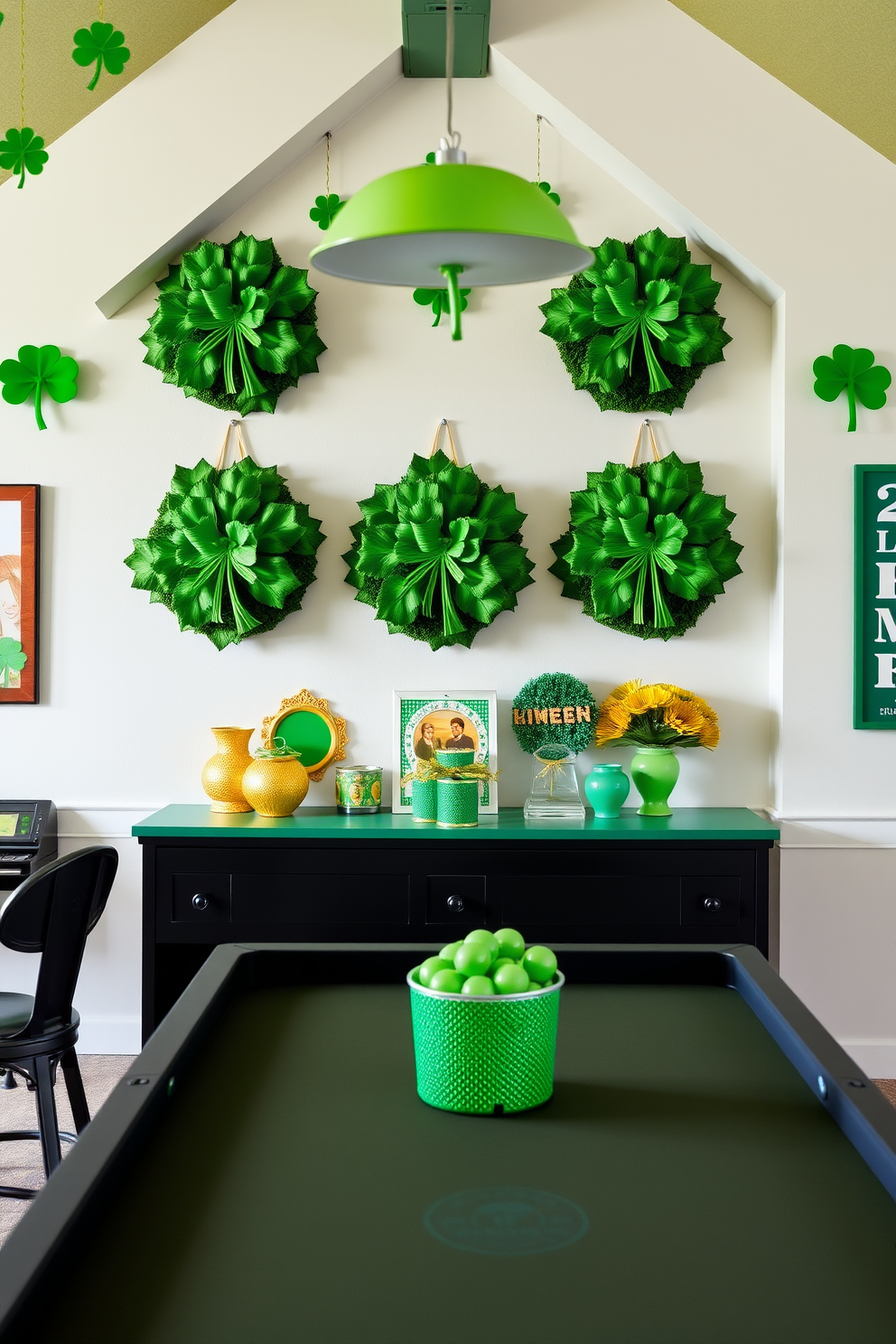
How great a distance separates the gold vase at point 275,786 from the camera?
3.46 meters

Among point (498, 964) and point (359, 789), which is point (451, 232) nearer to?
point (498, 964)

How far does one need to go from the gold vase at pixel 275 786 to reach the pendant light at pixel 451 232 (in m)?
1.90

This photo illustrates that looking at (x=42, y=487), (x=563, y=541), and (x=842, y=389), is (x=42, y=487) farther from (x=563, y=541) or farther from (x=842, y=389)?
(x=842, y=389)

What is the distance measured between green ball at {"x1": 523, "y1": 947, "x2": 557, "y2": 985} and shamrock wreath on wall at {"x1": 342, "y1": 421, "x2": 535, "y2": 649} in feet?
6.81

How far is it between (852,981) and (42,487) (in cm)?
295

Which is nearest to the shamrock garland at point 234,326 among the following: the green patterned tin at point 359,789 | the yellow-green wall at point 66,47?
the yellow-green wall at point 66,47

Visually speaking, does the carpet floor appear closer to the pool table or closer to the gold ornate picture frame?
the gold ornate picture frame

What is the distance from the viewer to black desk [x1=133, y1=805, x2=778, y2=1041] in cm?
330

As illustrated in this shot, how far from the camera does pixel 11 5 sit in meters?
3.57

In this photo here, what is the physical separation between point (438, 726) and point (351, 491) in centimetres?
80

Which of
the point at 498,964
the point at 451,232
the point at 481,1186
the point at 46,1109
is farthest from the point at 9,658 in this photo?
the point at 481,1186

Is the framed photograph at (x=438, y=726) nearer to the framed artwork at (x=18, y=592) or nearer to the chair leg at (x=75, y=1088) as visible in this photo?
the framed artwork at (x=18, y=592)

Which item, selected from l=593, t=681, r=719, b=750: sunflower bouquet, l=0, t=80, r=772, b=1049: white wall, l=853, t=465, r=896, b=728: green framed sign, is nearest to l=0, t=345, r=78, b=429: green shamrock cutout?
l=0, t=80, r=772, b=1049: white wall

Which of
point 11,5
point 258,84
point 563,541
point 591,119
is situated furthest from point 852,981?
point 11,5
